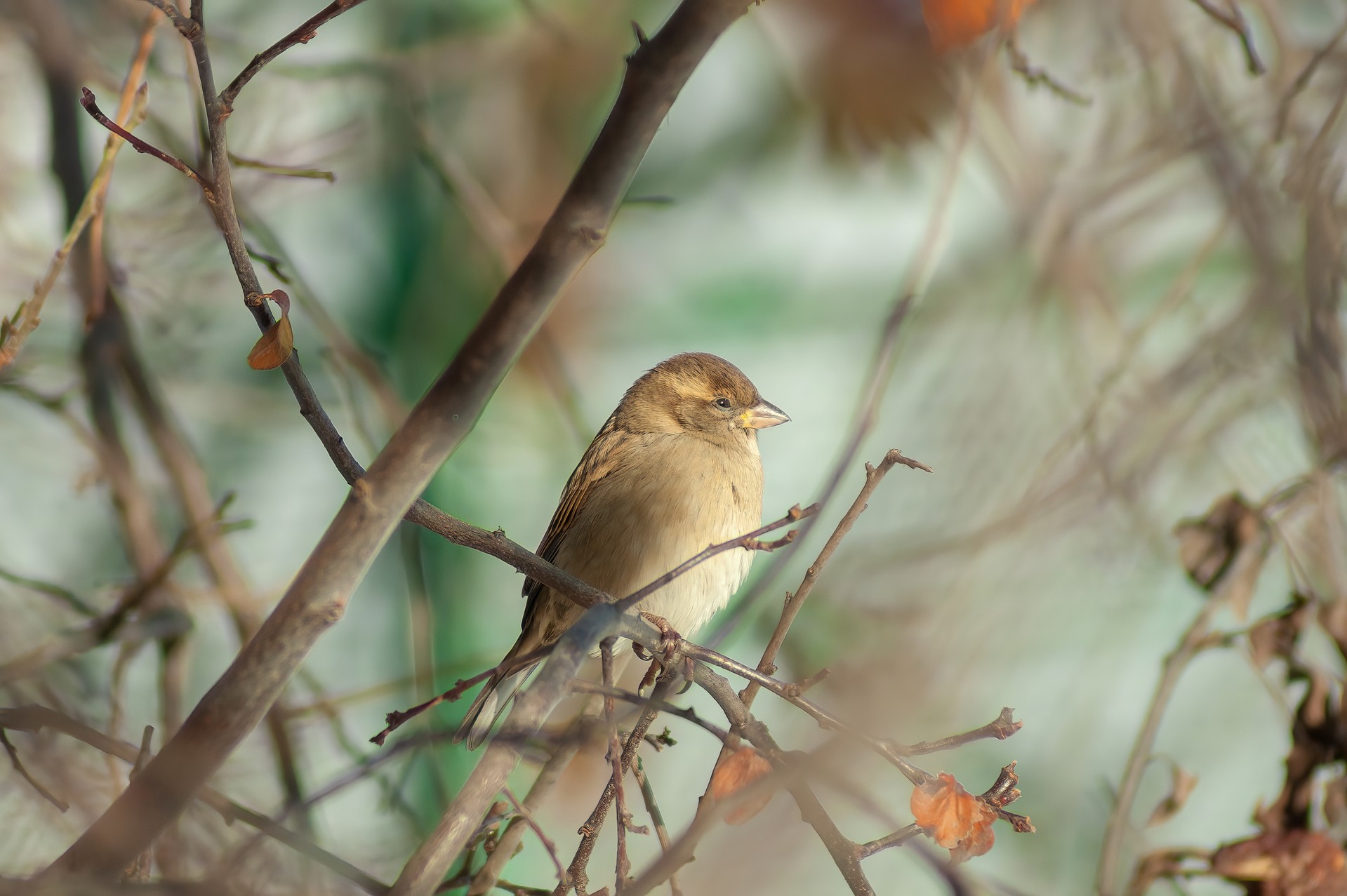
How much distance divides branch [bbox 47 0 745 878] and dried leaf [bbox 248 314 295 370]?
0.02m

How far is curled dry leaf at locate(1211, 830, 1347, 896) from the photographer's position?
234 cm

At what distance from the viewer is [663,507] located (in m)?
3.42

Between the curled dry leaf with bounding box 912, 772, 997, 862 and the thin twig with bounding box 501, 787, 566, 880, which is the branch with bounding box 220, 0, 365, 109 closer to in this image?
the thin twig with bounding box 501, 787, 566, 880

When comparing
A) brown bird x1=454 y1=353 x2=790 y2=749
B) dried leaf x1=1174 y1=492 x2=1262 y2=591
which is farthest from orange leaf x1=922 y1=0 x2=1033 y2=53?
brown bird x1=454 y1=353 x2=790 y2=749

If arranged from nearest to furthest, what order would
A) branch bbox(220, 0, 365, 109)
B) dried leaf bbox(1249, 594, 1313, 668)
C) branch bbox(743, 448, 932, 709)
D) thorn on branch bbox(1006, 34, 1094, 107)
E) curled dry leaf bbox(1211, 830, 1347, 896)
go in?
1. branch bbox(220, 0, 365, 109)
2. branch bbox(743, 448, 932, 709)
3. curled dry leaf bbox(1211, 830, 1347, 896)
4. dried leaf bbox(1249, 594, 1313, 668)
5. thorn on branch bbox(1006, 34, 1094, 107)

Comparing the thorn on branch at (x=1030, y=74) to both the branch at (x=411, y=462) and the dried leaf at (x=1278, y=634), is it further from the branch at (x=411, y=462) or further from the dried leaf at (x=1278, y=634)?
the branch at (x=411, y=462)

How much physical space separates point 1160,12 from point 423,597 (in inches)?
115

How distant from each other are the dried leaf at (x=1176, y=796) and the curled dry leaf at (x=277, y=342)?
7.59 feet

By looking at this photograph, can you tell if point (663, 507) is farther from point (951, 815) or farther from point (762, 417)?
point (951, 815)

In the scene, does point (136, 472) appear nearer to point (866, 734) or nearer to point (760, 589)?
point (760, 589)

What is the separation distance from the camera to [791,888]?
2463 mm

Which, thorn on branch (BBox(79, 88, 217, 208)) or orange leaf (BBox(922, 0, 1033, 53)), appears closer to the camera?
thorn on branch (BBox(79, 88, 217, 208))

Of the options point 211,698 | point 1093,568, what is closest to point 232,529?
point 211,698

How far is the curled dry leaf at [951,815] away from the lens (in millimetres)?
1716
